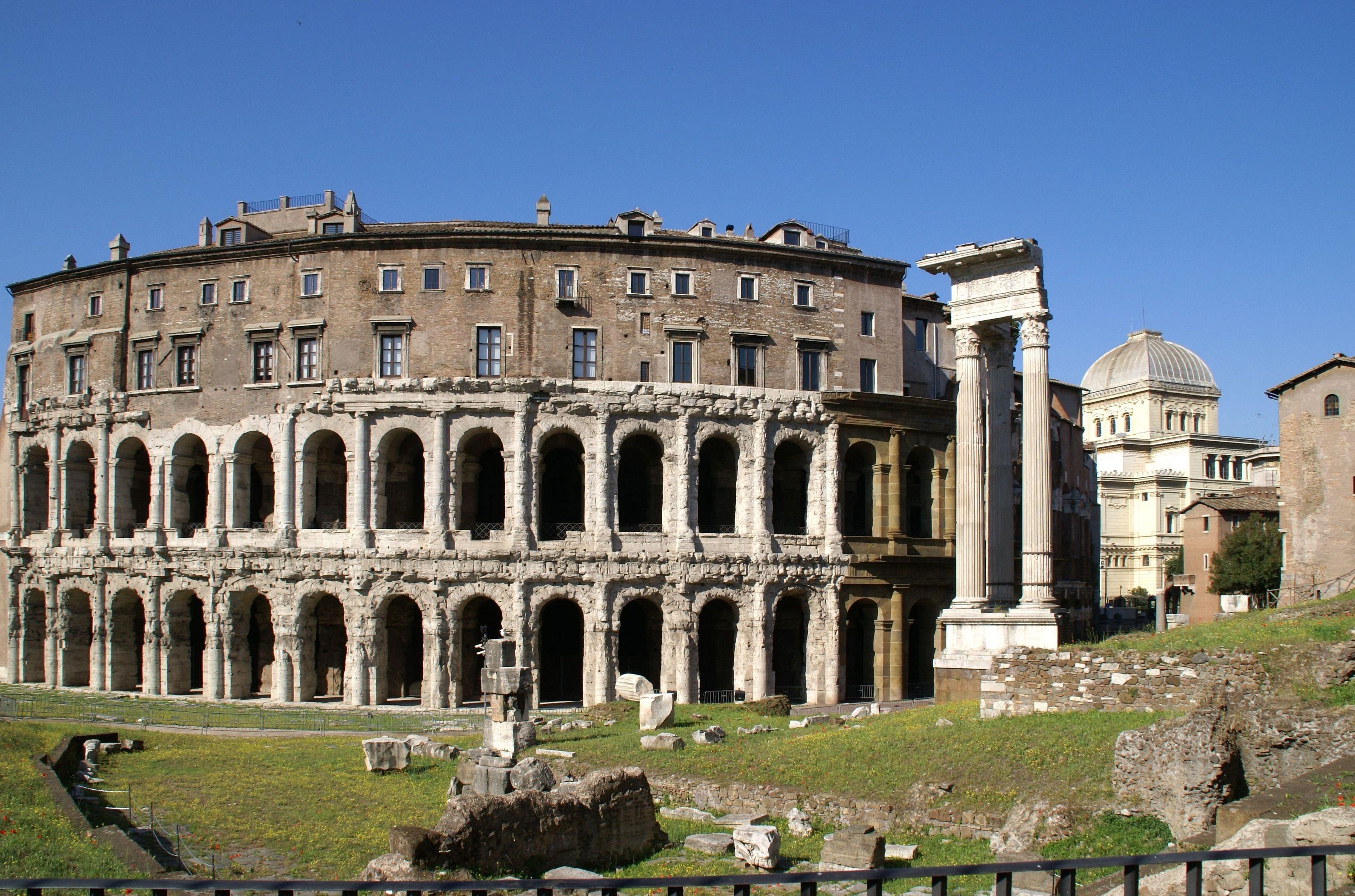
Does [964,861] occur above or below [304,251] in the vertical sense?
below

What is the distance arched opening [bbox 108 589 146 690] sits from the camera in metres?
44.2

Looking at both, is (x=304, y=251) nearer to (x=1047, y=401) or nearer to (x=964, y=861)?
(x=1047, y=401)

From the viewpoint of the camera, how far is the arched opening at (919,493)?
4397 centimetres

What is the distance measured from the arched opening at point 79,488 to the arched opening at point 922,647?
3271cm

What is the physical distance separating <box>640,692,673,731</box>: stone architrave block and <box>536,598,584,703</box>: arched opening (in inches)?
497

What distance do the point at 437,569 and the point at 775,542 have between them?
38.1ft

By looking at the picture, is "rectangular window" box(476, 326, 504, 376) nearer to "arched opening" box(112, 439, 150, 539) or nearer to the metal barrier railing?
"arched opening" box(112, 439, 150, 539)

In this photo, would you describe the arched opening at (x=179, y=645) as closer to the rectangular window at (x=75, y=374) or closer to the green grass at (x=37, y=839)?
the rectangular window at (x=75, y=374)

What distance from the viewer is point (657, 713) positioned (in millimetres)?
28562

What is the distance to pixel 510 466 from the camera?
39.4 meters

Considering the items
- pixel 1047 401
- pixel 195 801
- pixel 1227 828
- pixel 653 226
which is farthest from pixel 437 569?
pixel 1227 828

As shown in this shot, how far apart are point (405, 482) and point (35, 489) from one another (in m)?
18.4

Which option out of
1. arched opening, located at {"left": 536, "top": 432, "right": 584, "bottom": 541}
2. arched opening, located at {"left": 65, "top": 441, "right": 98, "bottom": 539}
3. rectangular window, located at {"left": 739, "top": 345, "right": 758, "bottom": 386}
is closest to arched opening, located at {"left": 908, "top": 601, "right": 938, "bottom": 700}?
rectangular window, located at {"left": 739, "top": 345, "right": 758, "bottom": 386}

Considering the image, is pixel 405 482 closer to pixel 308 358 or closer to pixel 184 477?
pixel 308 358
